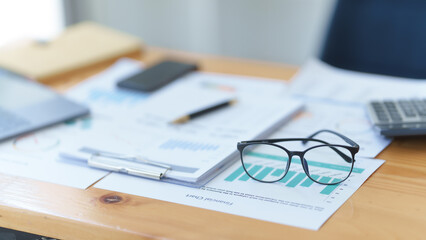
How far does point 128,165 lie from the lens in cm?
77

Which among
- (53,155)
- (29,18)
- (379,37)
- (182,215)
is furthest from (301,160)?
(29,18)

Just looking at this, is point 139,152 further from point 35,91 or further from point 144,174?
point 35,91

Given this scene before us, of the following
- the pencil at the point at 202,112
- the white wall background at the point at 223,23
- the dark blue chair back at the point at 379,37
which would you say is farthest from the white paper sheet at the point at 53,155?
the white wall background at the point at 223,23

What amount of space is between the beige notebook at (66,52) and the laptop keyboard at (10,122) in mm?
257

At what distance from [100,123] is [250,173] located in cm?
34

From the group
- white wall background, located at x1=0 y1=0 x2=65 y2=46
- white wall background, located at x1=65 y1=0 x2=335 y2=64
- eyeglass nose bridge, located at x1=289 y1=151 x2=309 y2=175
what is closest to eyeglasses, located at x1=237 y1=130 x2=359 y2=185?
eyeglass nose bridge, located at x1=289 y1=151 x2=309 y2=175

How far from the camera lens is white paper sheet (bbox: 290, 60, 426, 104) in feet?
3.37

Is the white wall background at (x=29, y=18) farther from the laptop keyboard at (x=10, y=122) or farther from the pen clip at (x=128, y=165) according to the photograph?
the pen clip at (x=128, y=165)

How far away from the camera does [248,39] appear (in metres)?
2.38

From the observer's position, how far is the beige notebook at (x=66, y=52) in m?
1.25

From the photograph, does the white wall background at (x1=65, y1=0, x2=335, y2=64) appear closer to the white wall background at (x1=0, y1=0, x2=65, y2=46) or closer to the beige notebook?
the white wall background at (x1=0, y1=0, x2=65, y2=46)

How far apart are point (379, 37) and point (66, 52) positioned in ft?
2.75

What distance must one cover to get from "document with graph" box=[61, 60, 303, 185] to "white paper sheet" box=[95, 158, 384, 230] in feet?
0.09

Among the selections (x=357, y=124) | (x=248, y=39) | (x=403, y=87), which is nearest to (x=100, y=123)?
(x=357, y=124)
